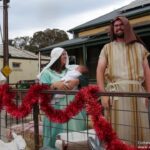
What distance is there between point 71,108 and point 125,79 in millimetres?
658

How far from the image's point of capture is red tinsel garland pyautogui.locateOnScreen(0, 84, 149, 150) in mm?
3404

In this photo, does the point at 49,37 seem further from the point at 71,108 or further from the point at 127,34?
the point at 71,108

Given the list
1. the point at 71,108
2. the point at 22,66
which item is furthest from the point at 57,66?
the point at 22,66

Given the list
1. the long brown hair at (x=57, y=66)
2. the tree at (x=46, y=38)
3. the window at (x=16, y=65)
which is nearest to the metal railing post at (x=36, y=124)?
the long brown hair at (x=57, y=66)

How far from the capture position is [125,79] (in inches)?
167

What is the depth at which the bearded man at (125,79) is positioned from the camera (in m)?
4.04

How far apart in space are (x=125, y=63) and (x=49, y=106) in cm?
83

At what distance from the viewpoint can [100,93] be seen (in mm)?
3520

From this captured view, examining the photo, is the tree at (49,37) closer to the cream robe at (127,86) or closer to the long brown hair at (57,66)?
the long brown hair at (57,66)

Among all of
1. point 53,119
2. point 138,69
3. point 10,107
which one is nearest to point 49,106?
point 53,119

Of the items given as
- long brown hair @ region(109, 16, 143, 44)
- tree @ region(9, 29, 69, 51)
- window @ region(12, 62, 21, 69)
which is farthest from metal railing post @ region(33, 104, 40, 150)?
tree @ region(9, 29, 69, 51)

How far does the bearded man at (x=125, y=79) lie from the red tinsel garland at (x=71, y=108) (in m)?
0.35

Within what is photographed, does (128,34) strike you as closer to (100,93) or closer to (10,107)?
(100,93)

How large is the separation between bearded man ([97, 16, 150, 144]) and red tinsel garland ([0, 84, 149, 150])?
0.35m
